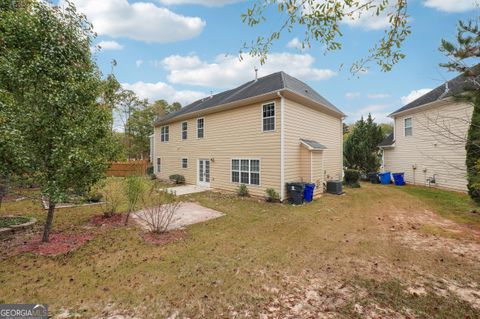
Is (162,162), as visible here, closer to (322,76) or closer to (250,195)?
(250,195)

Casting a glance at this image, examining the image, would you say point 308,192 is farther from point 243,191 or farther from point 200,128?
point 200,128

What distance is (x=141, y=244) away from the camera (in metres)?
5.18

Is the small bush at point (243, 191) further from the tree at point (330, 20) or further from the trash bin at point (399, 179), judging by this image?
the trash bin at point (399, 179)

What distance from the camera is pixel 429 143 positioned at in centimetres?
1309

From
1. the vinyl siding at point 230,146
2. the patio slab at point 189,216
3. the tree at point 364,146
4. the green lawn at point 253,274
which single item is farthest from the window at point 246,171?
the tree at point 364,146

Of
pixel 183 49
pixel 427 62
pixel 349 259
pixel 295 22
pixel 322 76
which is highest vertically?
pixel 183 49

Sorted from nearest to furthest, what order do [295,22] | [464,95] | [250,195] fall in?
[295,22] → [464,95] → [250,195]

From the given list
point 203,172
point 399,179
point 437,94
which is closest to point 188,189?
point 203,172

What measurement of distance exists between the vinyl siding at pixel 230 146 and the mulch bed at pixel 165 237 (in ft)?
17.3

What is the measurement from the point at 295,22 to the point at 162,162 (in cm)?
1749

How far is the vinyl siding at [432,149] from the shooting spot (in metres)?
11.4

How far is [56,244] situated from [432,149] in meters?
18.7

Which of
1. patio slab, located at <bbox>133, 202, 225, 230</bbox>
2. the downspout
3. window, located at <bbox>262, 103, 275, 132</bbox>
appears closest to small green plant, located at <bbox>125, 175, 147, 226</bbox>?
patio slab, located at <bbox>133, 202, 225, 230</bbox>

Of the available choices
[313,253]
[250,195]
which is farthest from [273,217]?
[250,195]
